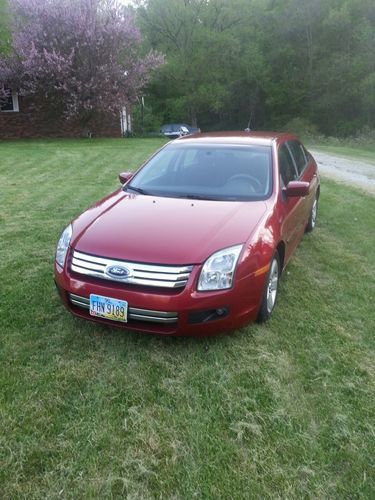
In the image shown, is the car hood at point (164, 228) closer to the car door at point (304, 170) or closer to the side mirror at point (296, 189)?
the side mirror at point (296, 189)

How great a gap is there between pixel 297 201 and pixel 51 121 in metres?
19.7

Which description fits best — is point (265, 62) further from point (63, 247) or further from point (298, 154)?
point (63, 247)

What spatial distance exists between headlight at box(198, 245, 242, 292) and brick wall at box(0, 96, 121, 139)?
19805 millimetres

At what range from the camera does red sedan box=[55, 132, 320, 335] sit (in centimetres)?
279

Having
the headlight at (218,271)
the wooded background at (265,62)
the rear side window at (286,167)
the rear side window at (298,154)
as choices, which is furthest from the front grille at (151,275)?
the wooded background at (265,62)

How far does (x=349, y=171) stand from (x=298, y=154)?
286 inches

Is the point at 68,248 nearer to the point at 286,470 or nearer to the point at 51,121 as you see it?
the point at 286,470

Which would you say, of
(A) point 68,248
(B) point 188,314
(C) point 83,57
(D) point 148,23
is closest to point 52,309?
(A) point 68,248

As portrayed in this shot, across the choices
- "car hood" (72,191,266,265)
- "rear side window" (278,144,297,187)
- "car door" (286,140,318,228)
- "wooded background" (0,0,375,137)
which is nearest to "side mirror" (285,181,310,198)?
"rear side window" (278,144,297,187)

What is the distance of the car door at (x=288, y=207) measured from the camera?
3.78 m

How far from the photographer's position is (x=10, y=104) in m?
20.8

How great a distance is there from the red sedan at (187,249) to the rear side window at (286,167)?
0.03 m

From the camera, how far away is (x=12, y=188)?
320 inches

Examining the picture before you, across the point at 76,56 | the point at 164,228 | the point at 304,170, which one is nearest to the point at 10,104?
the point at 76,56
